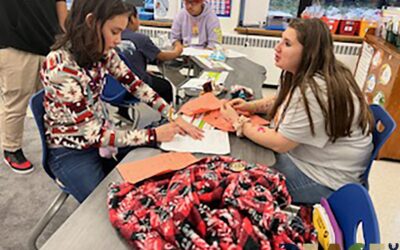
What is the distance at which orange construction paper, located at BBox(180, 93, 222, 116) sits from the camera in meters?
1.55

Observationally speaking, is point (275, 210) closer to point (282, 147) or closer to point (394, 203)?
point (282, 147)

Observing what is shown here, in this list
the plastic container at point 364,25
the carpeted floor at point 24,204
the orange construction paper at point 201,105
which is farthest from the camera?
the plastic container at point 364,25

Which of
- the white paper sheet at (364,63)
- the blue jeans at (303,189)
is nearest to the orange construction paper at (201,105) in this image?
the blue jeans at (303,189)

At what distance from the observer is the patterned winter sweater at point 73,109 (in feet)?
4.02

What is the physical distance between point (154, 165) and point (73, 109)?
15.2 inches

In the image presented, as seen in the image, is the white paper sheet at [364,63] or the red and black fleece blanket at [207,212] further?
the white paper sheet at [364,63]

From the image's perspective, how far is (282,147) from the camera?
1302 mm

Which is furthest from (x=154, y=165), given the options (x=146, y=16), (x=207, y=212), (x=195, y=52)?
(x=146, y=16)

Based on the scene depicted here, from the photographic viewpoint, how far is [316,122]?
124cm

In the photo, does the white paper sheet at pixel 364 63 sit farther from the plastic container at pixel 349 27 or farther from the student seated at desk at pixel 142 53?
the student seated at desk at pixel 142 53

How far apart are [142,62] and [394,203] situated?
196cm

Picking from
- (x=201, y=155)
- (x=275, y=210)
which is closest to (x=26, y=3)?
(x=201, y=155)

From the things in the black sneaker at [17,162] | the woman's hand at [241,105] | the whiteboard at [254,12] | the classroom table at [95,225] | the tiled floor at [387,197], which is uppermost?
the whiteboard at [254,12]

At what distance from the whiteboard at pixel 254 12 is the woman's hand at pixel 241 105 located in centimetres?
253
